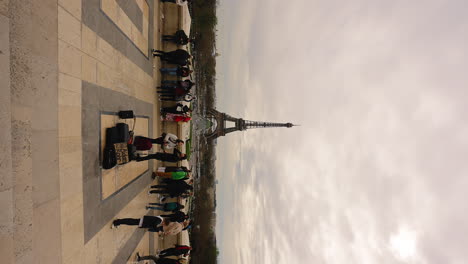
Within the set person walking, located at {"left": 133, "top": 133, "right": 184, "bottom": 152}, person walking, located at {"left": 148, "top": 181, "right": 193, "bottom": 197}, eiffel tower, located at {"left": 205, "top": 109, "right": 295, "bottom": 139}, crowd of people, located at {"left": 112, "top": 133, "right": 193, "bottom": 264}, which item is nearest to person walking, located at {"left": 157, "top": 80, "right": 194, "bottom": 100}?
crowd of people, located at {"left": 112, "top": 133, "right": 193, "bottom": 264}

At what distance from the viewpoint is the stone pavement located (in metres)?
3.56

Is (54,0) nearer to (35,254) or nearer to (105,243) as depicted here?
(35,254)

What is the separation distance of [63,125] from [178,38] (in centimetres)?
774

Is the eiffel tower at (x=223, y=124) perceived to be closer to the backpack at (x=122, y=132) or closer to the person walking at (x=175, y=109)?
the person walking at (x=175, y=109)

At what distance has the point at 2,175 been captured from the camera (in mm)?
3348

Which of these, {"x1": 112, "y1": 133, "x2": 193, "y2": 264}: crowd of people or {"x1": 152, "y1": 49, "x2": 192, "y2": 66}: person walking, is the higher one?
{"x1": 152, "y1": 49, "x2": 192, "y2": 66}: person walking

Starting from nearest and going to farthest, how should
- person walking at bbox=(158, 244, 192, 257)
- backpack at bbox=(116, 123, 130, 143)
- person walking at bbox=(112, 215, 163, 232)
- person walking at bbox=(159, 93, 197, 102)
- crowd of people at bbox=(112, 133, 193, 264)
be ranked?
backpack at bbox=(116, 123, 130, 143) → person walking at bbox=(112, 215, 163, 232) → crowd of people at bbox=(112, 133, 193, 264) → person walking at bbox=(158, 244, 192, 257) → person walking at bbox=(159, 93, 197, 102)

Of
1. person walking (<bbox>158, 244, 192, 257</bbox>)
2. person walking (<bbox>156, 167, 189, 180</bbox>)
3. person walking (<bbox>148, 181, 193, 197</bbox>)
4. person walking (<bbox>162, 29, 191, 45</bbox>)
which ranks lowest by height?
person walking (<bbox>158, 244, 192, 257</bbox>)

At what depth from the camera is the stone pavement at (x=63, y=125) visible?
11.7 feet

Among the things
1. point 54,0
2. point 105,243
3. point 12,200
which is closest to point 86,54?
point 54,0

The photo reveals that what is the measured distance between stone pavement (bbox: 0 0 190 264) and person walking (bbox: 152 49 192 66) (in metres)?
2.19

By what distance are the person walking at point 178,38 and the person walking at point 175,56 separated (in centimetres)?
Answer: 119

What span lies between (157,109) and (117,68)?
13.0 ft

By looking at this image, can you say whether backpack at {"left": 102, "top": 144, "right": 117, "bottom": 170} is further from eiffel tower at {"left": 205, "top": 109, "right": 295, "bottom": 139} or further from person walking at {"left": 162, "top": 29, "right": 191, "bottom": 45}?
eiffel tower at {"left": 205, "top": 109, "right": 295, "bottom": 139}
